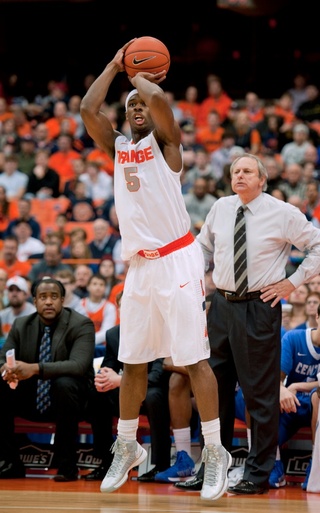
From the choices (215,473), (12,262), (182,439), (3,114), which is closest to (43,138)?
(3,114)

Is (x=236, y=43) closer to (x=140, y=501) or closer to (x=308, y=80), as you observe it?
(x=308, y=80)

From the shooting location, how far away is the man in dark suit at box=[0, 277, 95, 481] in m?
6.58

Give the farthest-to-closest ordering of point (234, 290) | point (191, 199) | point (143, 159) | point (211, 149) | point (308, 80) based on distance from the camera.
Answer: point (308, 80) < point (211, 149) < point (191, 199) < point (234, 290) < point (143, 159)

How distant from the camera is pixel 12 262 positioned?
11367 mm

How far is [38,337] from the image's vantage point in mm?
7117

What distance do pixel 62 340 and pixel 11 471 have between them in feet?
3.39

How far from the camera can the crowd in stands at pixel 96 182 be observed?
9555 millimetres

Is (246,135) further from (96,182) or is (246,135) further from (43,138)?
(43,138)

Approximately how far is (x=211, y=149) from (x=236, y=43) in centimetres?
588

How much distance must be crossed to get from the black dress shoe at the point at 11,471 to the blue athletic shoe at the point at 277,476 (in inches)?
69.8

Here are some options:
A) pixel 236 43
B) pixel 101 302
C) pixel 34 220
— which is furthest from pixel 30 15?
pixel 101 302

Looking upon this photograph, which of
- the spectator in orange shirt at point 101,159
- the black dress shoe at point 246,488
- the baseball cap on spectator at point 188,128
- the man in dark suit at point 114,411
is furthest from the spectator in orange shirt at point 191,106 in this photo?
the black dress shoe at point 246,488

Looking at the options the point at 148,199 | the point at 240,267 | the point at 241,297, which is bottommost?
the point at 241,297

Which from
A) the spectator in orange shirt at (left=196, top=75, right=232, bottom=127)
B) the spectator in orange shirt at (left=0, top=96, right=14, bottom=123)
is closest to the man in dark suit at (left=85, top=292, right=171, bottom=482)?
the spectator in orange shirt at (left=196, top=75, right=232, bottom=127)
